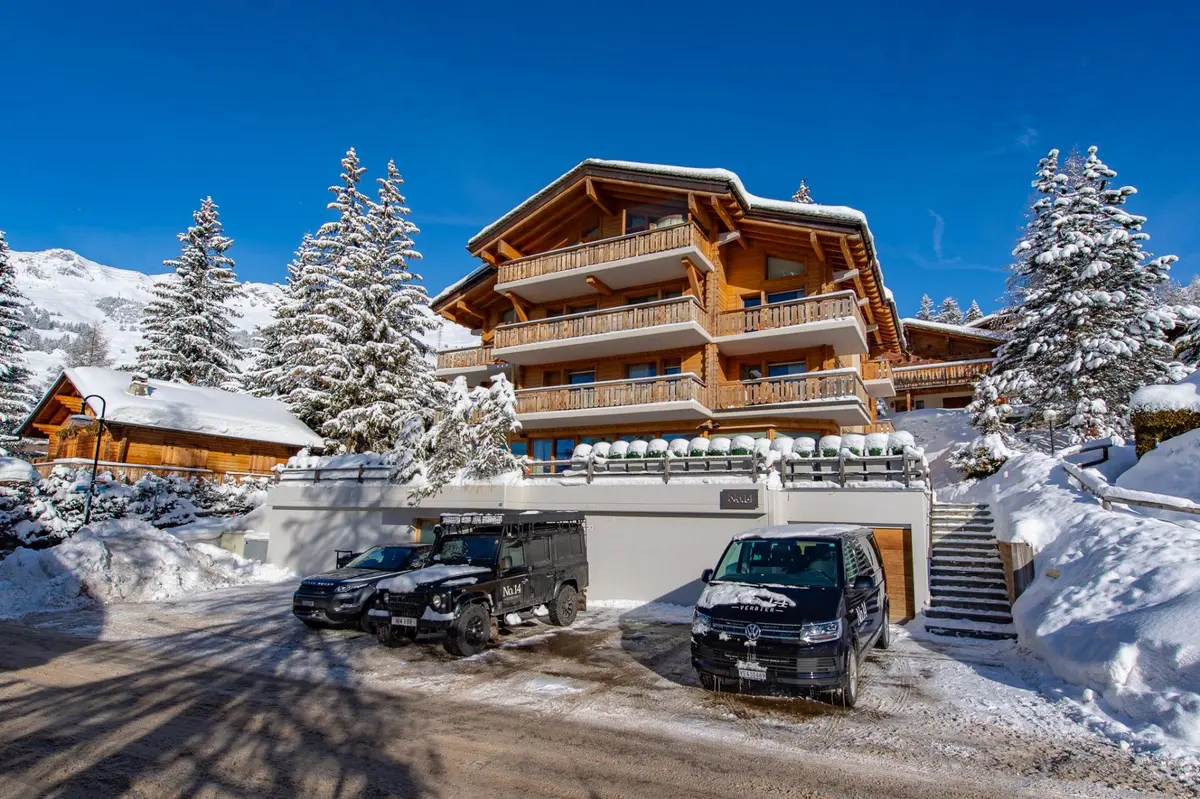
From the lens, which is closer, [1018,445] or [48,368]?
[1018,445]

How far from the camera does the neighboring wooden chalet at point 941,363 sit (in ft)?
118

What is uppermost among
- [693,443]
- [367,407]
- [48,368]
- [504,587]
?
[48,368]

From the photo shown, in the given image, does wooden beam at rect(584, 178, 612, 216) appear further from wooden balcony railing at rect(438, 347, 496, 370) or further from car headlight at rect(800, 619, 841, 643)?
car headlight at rect(800, 619, 841, 643)

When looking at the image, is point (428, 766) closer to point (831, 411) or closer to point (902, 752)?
point (902, 752)

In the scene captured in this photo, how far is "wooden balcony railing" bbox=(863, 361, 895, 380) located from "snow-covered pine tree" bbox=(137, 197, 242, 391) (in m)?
33.2

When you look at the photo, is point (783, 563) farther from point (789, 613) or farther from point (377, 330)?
point (377, 330)

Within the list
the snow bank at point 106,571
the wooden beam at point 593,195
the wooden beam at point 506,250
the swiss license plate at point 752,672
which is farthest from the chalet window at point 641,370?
the swiss license plate at point 752,672

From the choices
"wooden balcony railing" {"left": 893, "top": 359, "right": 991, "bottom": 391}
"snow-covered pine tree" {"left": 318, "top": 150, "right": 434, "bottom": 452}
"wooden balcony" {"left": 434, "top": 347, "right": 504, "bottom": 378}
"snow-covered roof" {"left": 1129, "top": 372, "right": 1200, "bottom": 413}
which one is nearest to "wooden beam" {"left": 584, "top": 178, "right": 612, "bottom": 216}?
"wooden balcony" {"left": 434, "top": 347, "right": 504, "bottom": 378}

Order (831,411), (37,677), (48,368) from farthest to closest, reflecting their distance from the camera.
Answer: (48,368)
(831,411)
(37,677)

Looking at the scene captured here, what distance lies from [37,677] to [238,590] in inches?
366

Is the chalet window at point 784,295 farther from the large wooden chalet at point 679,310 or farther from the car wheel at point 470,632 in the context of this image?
the car wheel at point 470,632

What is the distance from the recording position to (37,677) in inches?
346

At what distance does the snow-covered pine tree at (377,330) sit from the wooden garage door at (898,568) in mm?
21365

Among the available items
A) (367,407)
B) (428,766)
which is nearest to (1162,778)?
(428,766)
